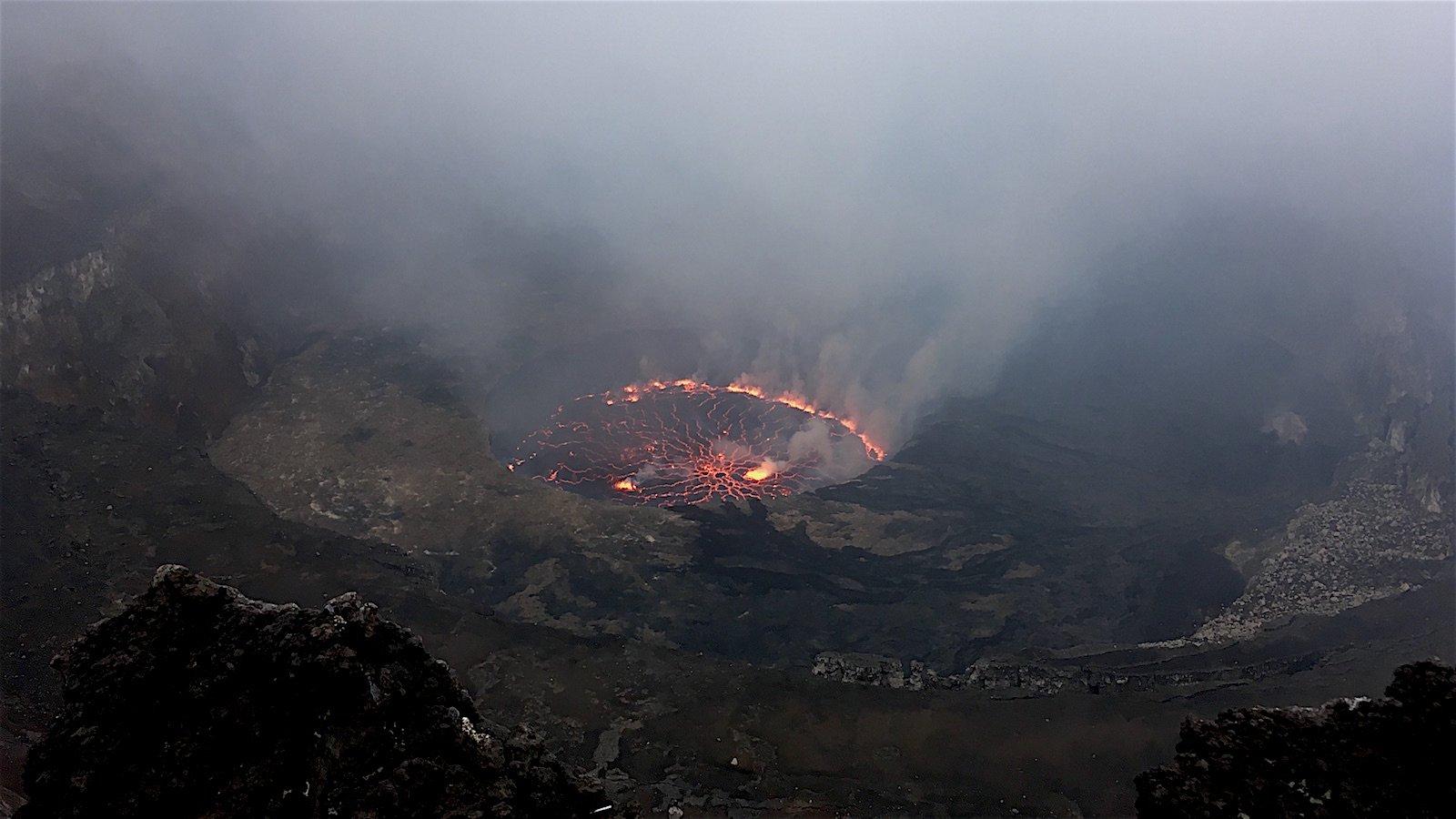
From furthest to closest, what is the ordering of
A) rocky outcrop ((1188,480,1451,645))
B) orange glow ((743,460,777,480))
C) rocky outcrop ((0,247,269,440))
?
orange glow ((743,460,777,480)) → rocky outcrop ((0,247,269,440)) → rocky outcrop ((1188,480,1451,645))

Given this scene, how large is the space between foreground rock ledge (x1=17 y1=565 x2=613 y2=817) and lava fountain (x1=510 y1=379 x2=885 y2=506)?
20.1m

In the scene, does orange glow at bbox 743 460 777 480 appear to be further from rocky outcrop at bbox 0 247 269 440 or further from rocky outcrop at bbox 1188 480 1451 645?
rocky outcrop at bbox 0 247 269 440

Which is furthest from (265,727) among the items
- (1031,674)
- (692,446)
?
(692,446)

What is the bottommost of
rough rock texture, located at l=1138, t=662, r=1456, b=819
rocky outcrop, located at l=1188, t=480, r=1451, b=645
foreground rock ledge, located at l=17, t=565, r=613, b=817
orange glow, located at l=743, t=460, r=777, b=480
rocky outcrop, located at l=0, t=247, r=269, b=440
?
rough rock texture, located at l=1138, t=662, r=1456, b=819

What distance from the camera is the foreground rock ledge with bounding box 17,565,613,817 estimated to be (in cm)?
586

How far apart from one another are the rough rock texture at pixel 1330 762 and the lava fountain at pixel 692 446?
65.3 feet

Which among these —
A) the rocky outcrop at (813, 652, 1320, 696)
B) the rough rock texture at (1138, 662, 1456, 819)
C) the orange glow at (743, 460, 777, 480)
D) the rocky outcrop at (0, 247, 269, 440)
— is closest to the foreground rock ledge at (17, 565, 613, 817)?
the rough rock texture at (1138, 662, 1456, 819)

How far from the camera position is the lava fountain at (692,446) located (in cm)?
2855

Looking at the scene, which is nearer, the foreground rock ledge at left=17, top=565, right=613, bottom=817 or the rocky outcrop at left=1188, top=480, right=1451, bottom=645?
the foreground rock ledge at left=17, top=565, right=613, bottom=817

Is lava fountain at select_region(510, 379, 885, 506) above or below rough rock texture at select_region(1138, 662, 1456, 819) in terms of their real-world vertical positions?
above

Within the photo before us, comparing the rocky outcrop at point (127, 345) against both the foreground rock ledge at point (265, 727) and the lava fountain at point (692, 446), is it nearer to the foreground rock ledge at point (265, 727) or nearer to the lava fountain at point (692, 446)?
the lava fountain at point (692, 446)

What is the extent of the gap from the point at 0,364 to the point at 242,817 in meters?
24.8

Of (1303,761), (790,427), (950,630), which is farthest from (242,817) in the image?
(790,427)

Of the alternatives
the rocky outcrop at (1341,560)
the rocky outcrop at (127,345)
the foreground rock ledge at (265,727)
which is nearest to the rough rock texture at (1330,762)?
the foreground rock ledge at (265,727)
